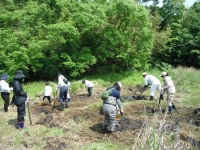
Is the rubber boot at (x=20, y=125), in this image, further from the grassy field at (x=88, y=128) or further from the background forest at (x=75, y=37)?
the background forest at (x=75, y=37)

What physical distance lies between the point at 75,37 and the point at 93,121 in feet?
30.4

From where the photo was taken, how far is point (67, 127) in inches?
281

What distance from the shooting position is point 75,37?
15.7 metres

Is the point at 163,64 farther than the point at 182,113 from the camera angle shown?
Yes

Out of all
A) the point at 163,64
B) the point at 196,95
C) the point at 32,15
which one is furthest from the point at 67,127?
the point at 163,64

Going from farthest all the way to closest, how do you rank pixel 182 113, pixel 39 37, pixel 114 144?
pixel 39 37 → pixel 182 113 → pixel 114 144

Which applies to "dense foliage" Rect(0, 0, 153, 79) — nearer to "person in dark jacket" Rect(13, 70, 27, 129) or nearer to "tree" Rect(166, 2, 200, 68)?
"tree" Rect(166, 2, 200, 68)

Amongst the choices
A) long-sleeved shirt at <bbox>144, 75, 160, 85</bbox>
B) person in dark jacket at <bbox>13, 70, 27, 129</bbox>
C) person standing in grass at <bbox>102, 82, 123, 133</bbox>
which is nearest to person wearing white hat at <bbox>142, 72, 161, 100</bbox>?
long-sleeved shirt at <bbox>144, 75, 160, 85</bbox>

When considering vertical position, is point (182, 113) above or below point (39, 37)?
below

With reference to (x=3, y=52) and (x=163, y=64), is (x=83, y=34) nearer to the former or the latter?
(x=3, y=52)

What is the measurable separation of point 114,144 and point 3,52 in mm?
12473

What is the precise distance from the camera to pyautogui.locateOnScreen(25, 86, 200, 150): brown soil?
601cm

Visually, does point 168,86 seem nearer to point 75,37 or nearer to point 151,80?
point 151,80

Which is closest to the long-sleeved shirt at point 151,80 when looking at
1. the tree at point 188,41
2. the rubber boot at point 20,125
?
the rubber boot at point 20,125
